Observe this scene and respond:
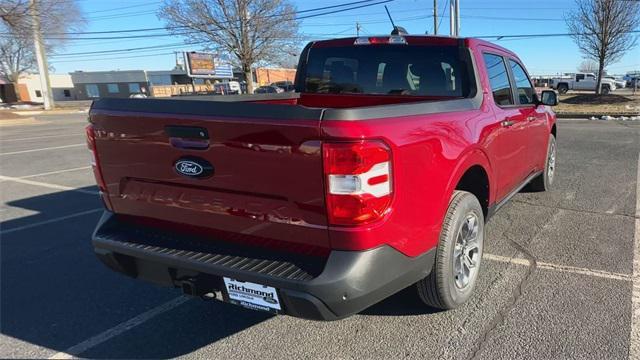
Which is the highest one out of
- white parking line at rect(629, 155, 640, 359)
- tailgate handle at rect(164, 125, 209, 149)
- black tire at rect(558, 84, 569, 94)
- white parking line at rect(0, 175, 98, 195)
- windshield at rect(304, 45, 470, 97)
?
windshield at rect(304, 45, 470, 97)

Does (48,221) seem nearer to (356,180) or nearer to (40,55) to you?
(356,180)

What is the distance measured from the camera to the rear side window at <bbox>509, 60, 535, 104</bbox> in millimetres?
4570

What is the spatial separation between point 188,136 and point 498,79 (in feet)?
9.20

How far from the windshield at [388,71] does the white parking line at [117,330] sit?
7.69 feet

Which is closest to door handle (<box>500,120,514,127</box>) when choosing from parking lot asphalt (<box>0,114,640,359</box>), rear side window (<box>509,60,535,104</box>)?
rear side window (<box>509,60,535,104</box>)

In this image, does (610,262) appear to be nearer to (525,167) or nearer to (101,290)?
(525,167)

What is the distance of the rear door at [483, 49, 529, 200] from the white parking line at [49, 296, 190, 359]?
8.68 feet

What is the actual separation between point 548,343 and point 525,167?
7.68ft

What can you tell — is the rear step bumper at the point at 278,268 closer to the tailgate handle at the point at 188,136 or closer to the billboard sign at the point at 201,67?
the tailgate handle at the point at 188,136

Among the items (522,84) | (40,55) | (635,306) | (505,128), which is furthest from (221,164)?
(40,55)

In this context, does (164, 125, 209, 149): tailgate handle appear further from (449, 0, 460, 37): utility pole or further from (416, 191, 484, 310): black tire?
(449, 0, 460, 37): utility pole

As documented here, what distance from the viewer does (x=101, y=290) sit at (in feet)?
11.9

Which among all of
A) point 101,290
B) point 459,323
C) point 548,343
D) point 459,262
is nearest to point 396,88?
point 459,262

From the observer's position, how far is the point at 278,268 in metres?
2.30
